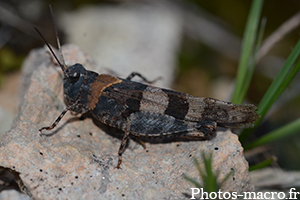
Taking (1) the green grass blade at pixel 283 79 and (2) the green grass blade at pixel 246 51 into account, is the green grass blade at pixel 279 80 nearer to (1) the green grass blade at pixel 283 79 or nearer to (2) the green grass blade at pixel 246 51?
(1) the green grass blade at pixel 283 79

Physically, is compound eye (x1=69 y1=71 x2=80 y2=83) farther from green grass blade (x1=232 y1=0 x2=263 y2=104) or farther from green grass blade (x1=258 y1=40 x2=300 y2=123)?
green grass blade (x1=258 y1=40 x2=300 y2=123)

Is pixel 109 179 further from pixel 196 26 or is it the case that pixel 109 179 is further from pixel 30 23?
pixel 196 26

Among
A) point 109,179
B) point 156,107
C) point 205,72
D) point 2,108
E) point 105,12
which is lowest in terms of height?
point 109,179

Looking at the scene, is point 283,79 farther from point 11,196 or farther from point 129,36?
point 129,36

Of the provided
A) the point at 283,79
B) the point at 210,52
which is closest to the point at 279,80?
the point at 283,79

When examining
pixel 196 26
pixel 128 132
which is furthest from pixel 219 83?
pixel 128 132

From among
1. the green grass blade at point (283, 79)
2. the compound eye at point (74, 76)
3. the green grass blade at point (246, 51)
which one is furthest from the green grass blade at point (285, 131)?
the compound eye at point (74, 76)
